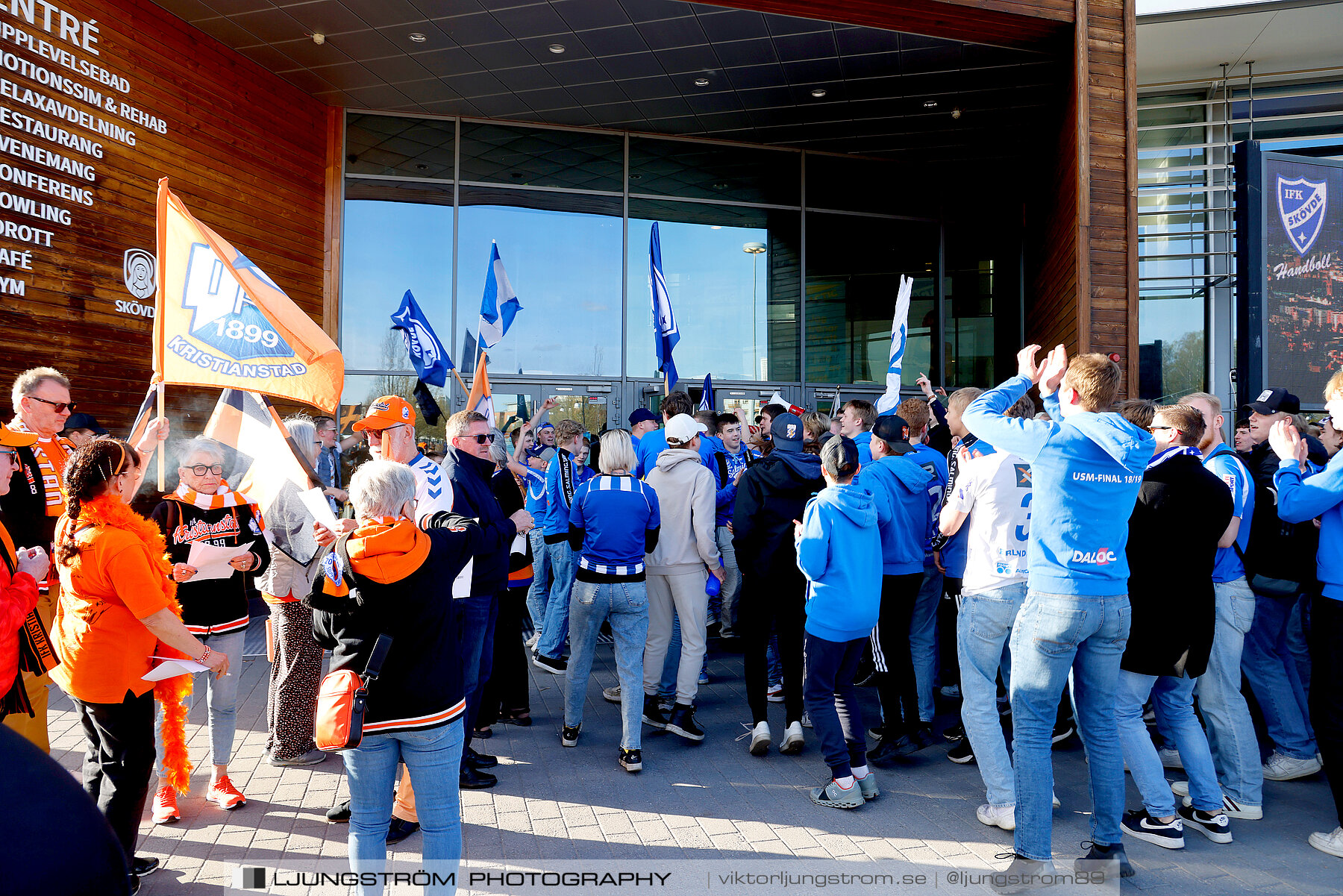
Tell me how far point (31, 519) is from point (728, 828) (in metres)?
4.04

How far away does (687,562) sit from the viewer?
5.64 meters

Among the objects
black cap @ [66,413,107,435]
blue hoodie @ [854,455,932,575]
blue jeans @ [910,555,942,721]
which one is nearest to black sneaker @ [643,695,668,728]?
blue jeans @ [910,555,942,721]

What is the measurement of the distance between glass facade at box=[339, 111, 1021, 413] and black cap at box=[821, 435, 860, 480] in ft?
29.0

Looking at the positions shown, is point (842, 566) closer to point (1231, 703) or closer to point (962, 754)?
point (962, 754)

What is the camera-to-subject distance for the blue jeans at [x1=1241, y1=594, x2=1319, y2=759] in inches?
197


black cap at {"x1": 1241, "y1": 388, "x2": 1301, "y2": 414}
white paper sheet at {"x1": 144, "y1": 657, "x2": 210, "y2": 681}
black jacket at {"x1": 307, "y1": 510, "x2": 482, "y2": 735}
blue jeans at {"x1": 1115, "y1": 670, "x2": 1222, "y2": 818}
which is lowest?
blue jeans at {"x1": 1115, "y1": 670, "x2": 1222, "y2": 818}

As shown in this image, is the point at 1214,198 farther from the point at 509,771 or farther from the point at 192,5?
the point at 192,5

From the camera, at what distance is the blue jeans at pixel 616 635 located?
5098 mm

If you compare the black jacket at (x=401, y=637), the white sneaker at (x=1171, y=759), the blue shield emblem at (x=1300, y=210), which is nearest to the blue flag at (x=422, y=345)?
the black jacket at (x=401, y=637)

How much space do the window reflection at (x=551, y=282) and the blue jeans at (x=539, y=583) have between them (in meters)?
6.06

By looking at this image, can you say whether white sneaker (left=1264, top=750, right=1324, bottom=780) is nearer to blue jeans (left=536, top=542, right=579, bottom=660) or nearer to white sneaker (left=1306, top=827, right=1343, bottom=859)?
white sneaker (left=1306, top=827, right=1343, bottom=859)

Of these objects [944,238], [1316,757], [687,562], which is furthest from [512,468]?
[944,238]

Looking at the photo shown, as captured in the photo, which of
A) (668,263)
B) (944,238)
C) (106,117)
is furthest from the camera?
(944,238)

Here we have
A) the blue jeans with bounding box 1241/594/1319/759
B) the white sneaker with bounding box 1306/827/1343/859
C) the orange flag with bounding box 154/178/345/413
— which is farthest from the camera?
the blue jeans with bounding box 1241/594/1319/759
